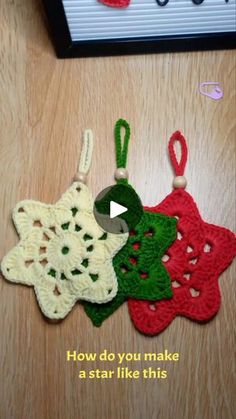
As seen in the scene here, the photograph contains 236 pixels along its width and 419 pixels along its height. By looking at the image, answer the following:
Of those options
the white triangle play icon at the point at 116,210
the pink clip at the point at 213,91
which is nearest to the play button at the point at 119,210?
the white triangle play icon at the point at 116,210

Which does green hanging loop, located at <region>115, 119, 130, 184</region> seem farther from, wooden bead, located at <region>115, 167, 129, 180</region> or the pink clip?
the pink clip

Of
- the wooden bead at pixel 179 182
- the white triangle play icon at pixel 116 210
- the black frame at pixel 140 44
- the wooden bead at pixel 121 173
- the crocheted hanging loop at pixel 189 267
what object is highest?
the black frame at pixel 140 44

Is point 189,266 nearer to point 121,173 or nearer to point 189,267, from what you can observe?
point 189,267

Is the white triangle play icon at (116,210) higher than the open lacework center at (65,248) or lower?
higher

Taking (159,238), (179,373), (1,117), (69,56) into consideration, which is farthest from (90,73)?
(179,373)

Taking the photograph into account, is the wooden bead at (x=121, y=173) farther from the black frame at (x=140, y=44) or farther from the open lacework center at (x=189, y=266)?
the black frame at (x=140, y=44)

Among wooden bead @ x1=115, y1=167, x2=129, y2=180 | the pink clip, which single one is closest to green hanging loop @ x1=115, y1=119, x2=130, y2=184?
wooden bead @ x1=115, y1=167, x2=129, y2=180

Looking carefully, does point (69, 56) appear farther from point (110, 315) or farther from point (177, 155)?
point (110, 315)
